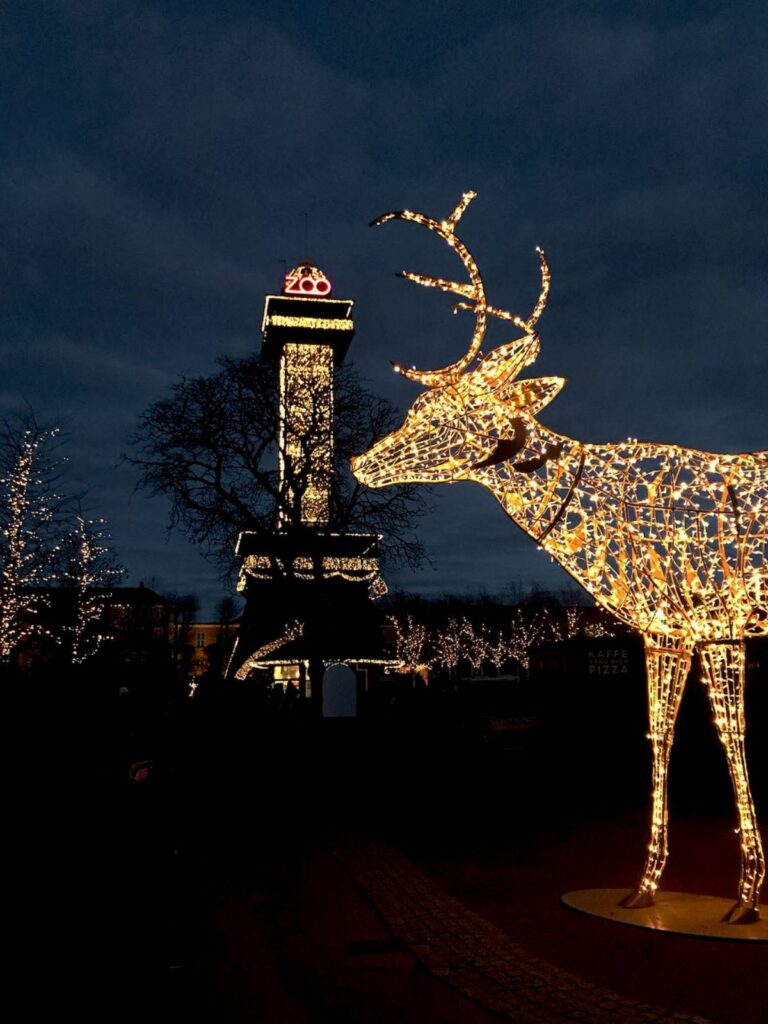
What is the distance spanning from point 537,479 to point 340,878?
415cm

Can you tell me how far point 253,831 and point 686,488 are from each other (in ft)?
22.5

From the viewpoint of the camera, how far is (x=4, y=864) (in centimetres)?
705

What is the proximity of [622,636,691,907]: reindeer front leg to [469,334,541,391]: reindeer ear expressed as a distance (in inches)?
87.2

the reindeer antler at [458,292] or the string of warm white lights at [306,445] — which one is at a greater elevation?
the string of warm white lights at [306,445]

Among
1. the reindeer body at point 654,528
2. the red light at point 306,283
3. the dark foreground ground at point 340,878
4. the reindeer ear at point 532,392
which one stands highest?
the red light at point 306,283

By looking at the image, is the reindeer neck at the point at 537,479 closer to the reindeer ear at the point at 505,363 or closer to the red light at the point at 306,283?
the reindeer ear at the point at 505,363

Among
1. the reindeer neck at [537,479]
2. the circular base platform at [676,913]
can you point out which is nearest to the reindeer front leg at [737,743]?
the circular base platform at [676,913]

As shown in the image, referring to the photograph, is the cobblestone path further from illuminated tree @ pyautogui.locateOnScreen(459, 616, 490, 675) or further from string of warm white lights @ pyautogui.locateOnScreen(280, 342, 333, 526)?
illuminated tree @ pyautogui.locateOnScreen(459, 616, 490, 675)

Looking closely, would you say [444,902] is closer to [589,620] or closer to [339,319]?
→ [339,319]

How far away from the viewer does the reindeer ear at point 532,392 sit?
630 centimetres

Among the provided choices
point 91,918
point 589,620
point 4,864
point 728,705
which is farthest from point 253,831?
point 589,620

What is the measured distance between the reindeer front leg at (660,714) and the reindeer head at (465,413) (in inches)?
66.9

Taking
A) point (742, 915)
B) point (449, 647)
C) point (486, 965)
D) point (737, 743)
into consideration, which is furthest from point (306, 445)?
point (449, 647)

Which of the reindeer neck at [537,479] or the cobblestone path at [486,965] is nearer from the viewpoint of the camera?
the cobblestone path at [486,965]
